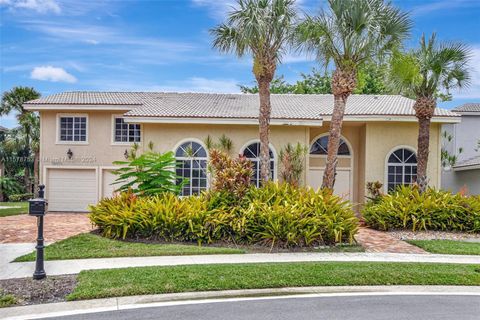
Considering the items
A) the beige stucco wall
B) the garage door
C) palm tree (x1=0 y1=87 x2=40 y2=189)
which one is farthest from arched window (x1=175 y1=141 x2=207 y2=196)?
palm tree (x1=0 y1=87 x2=40 y2=189)

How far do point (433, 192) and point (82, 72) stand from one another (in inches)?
644

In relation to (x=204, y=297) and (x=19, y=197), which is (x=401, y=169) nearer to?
(x=204, y=297)

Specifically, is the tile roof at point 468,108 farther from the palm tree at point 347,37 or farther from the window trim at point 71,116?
the window trim at point 71,116

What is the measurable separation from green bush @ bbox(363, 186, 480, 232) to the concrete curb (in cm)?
648

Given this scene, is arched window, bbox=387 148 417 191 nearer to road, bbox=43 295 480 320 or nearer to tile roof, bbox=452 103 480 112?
road, bbox=43 295 480 320

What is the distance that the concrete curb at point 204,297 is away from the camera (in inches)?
250

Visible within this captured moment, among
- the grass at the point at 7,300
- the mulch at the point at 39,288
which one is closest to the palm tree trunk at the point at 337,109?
the mulch at the point at 39,288

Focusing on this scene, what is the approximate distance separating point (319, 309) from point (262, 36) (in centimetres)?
1047

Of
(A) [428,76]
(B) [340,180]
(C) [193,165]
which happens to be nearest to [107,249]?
(C) [193,165]

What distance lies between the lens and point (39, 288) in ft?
24.1

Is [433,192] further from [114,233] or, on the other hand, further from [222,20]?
[114,233]

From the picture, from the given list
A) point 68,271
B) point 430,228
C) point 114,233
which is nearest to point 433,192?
point 430,228

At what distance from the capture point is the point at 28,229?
46.4ft

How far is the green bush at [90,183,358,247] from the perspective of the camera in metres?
11.6
